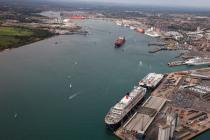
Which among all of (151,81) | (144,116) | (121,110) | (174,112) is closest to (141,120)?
(144,116)

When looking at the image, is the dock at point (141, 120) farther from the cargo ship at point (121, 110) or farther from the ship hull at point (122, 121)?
the cargo ship at point (121, 110)

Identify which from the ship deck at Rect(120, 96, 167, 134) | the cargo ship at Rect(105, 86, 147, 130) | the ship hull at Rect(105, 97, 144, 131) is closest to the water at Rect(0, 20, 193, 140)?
the ship hull at Rect(105, 97, 144, 131)

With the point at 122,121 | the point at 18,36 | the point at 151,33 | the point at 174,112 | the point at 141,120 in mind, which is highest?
the point at 18,36

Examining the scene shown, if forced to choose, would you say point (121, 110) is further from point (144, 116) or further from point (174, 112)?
point (174, 112)

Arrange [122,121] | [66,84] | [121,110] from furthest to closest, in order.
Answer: [66,84], [121,110], [122,121]

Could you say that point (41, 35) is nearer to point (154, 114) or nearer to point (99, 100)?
point (99, 100)

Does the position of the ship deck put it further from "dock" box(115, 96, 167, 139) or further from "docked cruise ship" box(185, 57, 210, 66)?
"docked cruise ship" box(185, 57, 210, 66)
